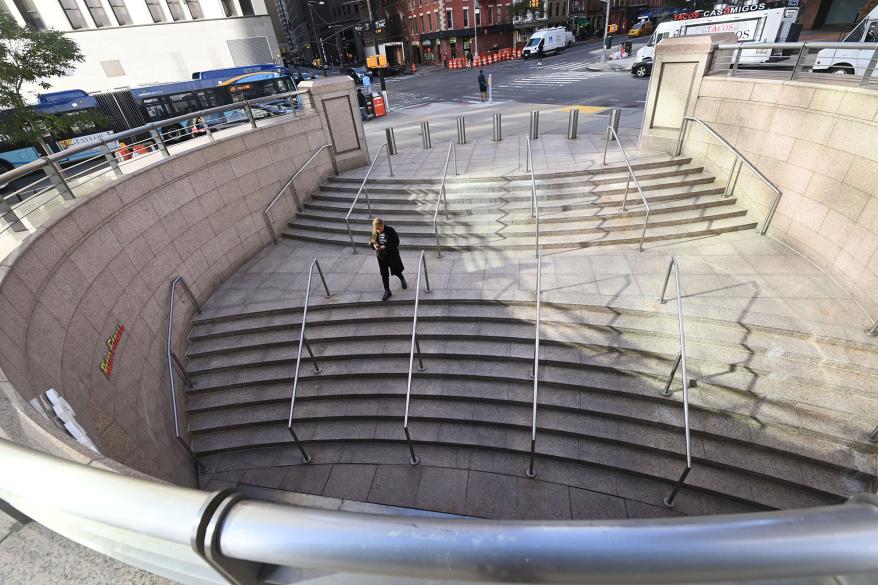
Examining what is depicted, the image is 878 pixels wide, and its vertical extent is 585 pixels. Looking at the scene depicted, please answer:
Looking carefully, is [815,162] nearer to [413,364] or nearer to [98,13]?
[413,364]

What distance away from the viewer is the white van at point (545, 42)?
136ft

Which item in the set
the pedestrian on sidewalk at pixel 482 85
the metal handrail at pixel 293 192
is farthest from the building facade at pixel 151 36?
the metal handrail at pixel 293 192

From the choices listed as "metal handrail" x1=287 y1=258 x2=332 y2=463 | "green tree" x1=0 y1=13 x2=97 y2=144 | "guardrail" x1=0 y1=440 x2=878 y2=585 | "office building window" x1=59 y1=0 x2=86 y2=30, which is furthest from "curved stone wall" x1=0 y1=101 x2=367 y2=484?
"office building window" x1=59 y1=0 x2=86 y2=30

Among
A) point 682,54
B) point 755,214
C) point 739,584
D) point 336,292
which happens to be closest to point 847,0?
point 682,54

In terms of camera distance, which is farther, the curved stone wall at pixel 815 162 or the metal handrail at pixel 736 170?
the metal handrail at pixel 736 170

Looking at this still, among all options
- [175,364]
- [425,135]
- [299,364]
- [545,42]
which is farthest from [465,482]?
[545,42]

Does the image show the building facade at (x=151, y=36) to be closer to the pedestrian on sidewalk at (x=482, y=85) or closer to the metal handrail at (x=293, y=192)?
the pedestrian on sidewalk at (x=482, y=85)

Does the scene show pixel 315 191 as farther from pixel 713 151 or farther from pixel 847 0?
pixel 847 0

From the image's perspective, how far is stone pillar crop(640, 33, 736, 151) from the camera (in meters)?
9.75

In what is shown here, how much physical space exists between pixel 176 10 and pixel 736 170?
135 ft

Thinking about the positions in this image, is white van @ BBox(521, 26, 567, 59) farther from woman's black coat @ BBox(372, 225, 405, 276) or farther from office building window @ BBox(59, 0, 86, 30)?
woman's black coat @ BBox(372, 225, 405, 276)

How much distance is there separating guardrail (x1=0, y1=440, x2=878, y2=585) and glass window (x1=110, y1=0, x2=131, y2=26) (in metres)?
44.1

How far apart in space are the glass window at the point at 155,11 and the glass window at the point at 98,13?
307 centimetres

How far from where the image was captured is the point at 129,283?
728 cm
